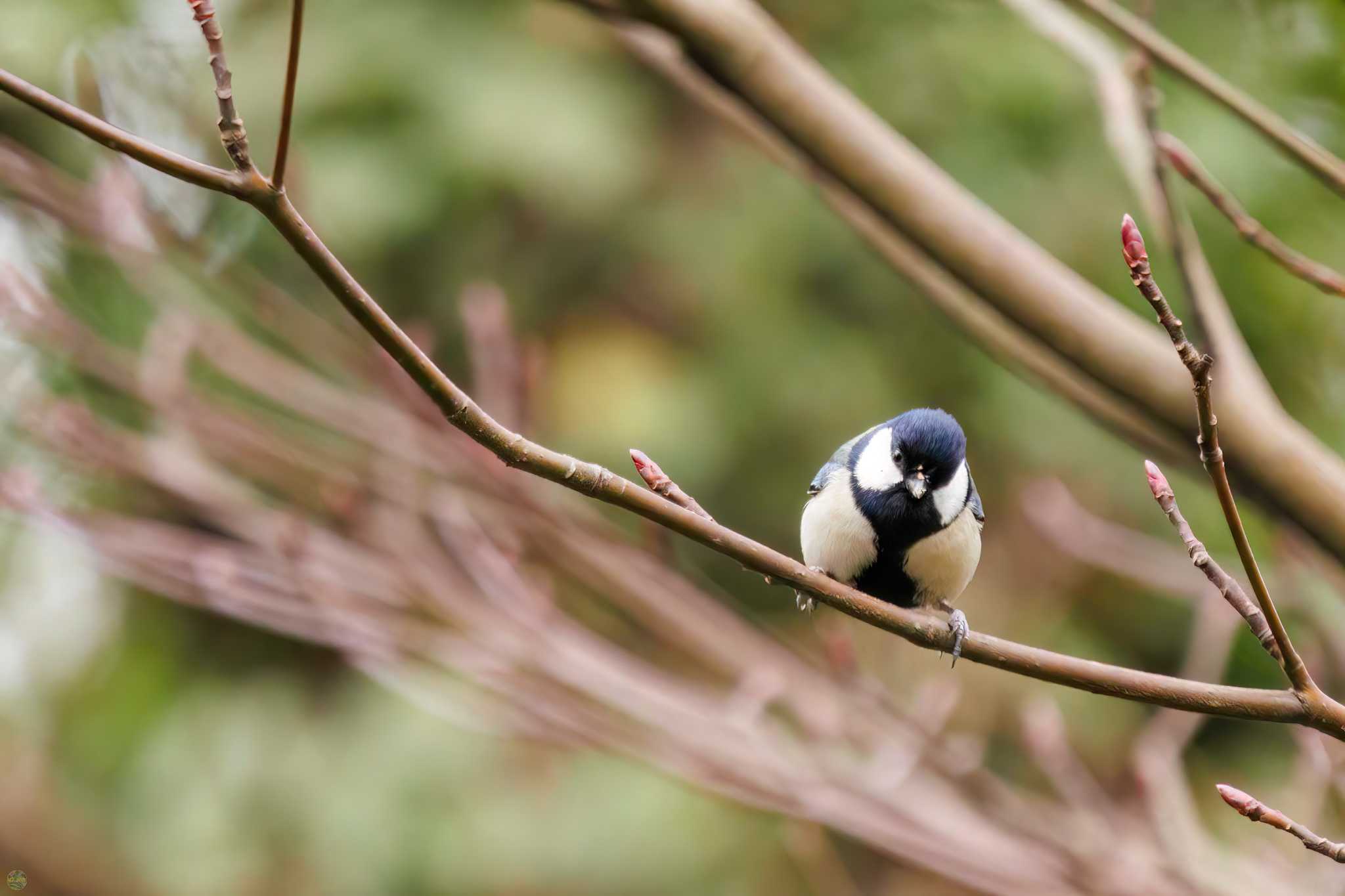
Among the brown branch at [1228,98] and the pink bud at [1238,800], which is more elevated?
the brown branch at [1228,98]

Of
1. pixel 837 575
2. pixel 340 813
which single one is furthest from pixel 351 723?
pixel 837 575

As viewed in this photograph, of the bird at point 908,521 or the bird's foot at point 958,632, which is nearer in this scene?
the bird's foot at point 958,632

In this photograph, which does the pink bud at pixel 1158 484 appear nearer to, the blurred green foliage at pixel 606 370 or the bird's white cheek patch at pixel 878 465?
the bird's white cheek patch at pixel 878 465

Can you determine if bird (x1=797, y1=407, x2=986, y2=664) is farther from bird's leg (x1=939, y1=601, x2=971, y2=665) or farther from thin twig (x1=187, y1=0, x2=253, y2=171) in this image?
thin twig (x1=187, y1=0, x2=253, y2=171)

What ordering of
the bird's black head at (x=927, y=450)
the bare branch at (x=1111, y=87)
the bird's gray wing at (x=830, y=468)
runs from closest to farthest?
1. the bird's black head at (x=927, y=450)
2. the bare branch at (x=1111, y=87)
3. the bird's gray wing at (x=830, y=468)

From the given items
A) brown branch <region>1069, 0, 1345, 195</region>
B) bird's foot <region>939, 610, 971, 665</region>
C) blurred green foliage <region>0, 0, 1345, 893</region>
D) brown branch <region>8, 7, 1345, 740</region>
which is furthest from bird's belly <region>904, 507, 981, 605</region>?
blurred green foliage <region>0, 0, 1345, 893</region>

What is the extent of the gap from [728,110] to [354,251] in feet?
6.81

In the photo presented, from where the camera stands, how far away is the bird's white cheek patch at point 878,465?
1.66 metres

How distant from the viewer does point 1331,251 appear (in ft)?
6.34

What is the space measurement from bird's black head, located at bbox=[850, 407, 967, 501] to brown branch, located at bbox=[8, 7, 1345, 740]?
0.40 meters

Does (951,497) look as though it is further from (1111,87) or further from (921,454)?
(1111,87)

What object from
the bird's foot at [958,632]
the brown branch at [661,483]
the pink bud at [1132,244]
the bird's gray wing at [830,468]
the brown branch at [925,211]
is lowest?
the bird's foot at [958,632]

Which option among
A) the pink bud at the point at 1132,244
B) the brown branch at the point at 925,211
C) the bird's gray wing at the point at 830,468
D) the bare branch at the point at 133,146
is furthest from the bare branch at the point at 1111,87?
the bare branch at the point at 133,146

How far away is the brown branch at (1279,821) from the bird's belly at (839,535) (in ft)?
2.09
